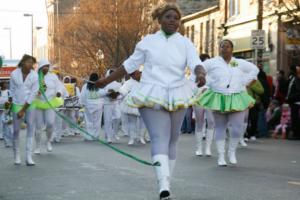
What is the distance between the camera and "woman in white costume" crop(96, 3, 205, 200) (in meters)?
7.80

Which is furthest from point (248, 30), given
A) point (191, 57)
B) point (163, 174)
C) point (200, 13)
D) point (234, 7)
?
point (163, 174)

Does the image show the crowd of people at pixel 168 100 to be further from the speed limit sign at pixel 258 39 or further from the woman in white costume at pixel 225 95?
the speed limit sign at pixel 258 39

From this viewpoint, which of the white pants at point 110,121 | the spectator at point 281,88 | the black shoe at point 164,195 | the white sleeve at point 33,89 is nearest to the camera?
the black shoe at point 164,195

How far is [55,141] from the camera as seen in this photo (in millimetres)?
20906

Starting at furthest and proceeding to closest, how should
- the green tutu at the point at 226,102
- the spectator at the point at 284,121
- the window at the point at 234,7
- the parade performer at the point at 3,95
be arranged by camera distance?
the window at the point at 234,7 < the parade performer at the point at 3,95 < the spectator at the point at 284,121 < the green tutu at the point at 226,102

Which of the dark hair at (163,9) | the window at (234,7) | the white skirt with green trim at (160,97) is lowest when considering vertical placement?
the white skirt with green trim at (160,97)

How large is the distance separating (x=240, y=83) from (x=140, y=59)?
15.4 feet

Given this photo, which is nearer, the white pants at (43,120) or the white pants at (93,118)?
the white pants at (43,120)

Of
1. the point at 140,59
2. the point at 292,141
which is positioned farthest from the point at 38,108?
the point at 140,59

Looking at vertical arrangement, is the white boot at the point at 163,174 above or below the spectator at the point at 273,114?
above

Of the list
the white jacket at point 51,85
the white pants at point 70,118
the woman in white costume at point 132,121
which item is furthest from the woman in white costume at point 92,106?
the white jacket at point 51,85

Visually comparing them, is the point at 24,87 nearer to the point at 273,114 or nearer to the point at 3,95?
the point at 3,95

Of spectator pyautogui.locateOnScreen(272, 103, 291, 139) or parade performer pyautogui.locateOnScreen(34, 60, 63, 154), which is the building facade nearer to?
spectator pyautogui.locateOnScreen(272, 103, 291, 139)

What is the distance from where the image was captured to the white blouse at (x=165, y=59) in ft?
25.9
